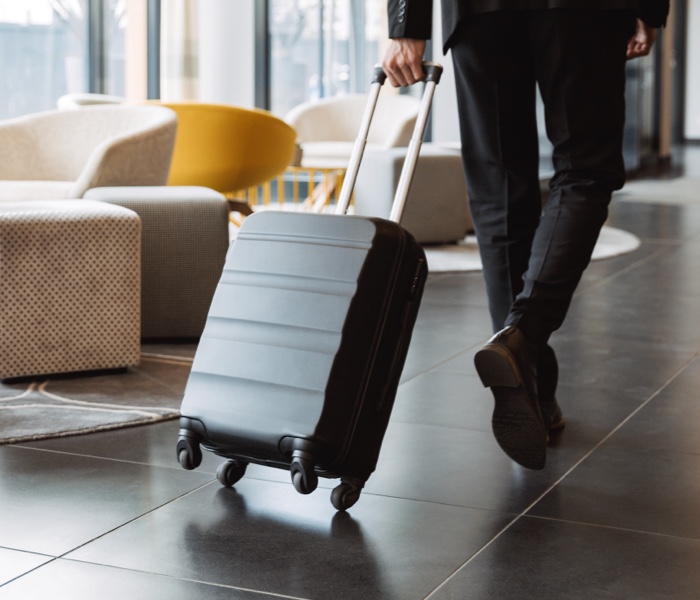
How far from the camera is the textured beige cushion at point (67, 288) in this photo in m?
2.64

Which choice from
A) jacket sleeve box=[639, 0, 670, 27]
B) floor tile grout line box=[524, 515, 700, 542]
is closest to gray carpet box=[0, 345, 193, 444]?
floor tile grout line box=[524, 515, 700, 542]

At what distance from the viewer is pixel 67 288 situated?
2.70 meters

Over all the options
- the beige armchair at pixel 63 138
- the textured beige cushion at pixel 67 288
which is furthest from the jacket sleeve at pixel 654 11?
the beige armchair at pixel 63 138

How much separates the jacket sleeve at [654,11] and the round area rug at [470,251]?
8.34 ft

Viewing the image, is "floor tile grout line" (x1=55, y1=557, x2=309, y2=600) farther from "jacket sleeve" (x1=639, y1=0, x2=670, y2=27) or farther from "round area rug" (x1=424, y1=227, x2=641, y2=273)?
"round area rug" (x1=424, y1=227, x2=641, y2=273)

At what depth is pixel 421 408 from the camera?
7.91ft

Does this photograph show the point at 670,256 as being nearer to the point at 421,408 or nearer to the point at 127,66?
the point at 421,408

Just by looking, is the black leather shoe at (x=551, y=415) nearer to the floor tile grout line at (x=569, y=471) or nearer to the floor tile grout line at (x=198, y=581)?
the floor tile grout line at (x=569, y=471)

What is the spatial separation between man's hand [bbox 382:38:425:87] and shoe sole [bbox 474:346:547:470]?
0.52 m

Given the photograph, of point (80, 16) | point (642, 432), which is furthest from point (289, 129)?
point (642, 432)

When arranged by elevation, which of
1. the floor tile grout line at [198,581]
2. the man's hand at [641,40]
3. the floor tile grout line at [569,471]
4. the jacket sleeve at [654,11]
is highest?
the jacket sleeve at [654,11]

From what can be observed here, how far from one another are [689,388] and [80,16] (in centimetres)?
558

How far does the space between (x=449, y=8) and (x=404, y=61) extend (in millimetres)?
119

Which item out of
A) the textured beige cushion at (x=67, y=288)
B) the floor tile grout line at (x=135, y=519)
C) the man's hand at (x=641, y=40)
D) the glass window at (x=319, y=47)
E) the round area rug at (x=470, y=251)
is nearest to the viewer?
the floor tile grout line at (x=135, y=519)
